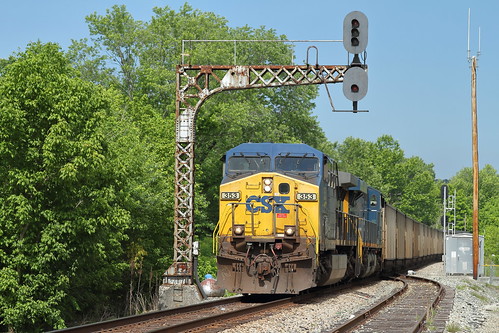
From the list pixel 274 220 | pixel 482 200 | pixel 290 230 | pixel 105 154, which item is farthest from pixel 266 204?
pixel 482 200

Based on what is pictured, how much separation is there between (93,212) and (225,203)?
573cm

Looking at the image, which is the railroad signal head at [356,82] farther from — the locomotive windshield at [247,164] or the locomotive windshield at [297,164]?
the locomotive windshield at [247,164]

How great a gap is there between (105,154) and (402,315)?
38.8 feet

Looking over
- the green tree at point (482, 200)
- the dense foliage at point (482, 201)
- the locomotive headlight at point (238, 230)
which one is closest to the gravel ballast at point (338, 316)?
the locomotive headlight at point (238, 230)

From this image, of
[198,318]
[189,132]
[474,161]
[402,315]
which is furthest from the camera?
[474,161]

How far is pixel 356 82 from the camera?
1797cm

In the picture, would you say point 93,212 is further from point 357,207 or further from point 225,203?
point 357,207

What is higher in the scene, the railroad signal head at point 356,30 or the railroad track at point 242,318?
the railroad signal head at point 356,30

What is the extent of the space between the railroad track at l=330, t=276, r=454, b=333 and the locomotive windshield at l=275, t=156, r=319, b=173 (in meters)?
4.06

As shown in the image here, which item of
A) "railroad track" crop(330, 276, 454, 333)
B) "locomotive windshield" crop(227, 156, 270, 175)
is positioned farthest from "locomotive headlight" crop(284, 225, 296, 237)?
"railroad track" crop(330, 276, 454, 333)

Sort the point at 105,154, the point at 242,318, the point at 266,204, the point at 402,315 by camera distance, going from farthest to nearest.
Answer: the point at 105,154 < the point at 266,204 < the point at 402,315 < the point at 242,318

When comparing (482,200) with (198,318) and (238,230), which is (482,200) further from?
(198,318)

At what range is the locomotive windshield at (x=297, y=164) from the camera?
62.6 feet

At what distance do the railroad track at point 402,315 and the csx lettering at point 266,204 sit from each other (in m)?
3.50
